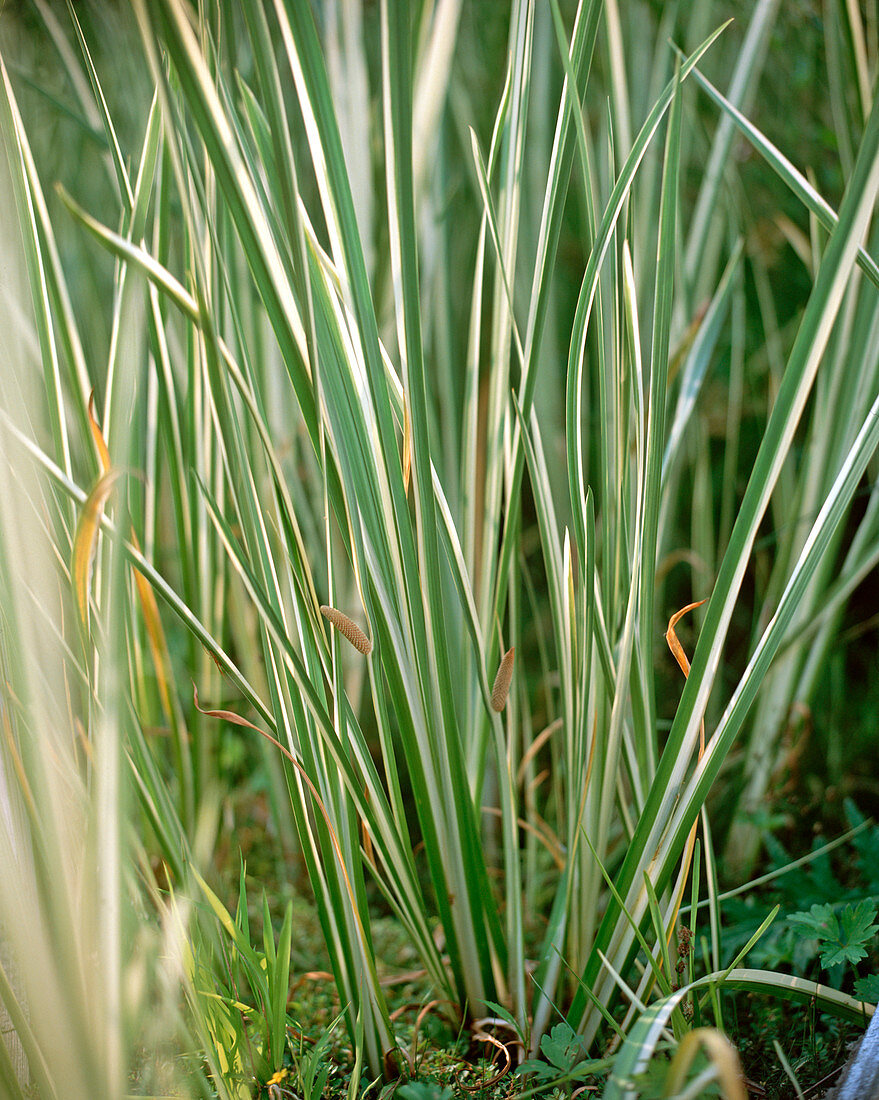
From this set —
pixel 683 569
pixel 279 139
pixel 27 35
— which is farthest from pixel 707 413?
pixel 27 35

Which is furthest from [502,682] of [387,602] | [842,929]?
[842,929]

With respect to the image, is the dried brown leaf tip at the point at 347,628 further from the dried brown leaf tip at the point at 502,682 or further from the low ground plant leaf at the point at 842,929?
the low ground plant leaf at the point at 842,929

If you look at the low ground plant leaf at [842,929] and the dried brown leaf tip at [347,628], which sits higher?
the dried brown leaf tip at [347,628]

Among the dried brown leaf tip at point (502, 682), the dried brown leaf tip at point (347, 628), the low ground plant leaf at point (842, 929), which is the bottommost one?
the low ground plant leaf at point (842, 929)

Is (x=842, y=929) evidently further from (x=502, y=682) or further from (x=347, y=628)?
(x=347, y=628)

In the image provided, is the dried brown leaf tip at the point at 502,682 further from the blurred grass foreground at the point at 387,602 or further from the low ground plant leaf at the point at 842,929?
the low ground plant leaf at the point at 842,929

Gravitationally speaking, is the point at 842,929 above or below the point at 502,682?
below

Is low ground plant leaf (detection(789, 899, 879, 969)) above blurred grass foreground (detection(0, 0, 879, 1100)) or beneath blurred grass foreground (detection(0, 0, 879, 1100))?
beneath

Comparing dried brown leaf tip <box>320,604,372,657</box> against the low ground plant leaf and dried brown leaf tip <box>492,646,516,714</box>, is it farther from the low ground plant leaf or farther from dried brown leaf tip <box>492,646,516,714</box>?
the low ground plant leaf

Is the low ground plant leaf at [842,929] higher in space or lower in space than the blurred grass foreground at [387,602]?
lower

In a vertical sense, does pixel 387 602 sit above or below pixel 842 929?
above

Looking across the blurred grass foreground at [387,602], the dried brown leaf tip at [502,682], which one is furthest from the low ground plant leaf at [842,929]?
the dried brown leaf tip at [502,682]

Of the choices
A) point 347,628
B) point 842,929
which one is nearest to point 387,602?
point 347,628

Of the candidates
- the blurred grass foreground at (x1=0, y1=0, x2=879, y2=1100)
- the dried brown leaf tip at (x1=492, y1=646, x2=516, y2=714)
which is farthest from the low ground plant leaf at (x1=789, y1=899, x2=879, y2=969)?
the dried brown leaf tip at (x1=492, y1=646, x2=516, y2=714)
